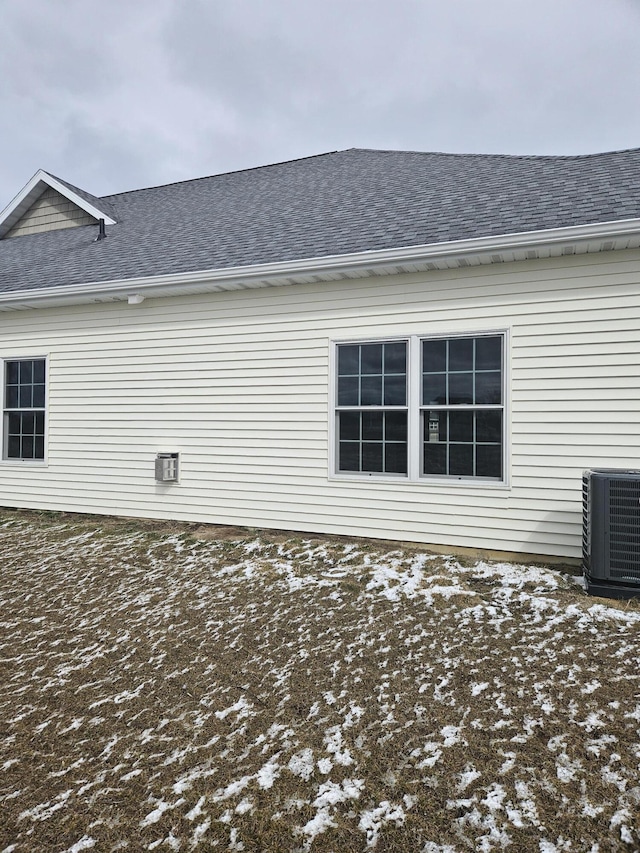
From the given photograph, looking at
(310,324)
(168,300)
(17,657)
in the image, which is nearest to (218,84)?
(168,300)

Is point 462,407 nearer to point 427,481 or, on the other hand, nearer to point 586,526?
point 427,481

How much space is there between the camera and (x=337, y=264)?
5797mm

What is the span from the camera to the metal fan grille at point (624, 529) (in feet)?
13.5

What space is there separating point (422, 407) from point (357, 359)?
0.98 metres

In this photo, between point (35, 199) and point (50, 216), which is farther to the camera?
point (35, 199)

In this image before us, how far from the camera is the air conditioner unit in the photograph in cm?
413

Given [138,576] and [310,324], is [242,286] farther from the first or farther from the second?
[138,576]

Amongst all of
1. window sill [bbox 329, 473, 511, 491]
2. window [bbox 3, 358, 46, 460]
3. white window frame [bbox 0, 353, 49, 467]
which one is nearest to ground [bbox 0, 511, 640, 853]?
window sill [bbox 329, 473, 511, 491]

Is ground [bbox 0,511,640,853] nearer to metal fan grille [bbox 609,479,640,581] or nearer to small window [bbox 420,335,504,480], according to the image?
metal fan grille [bbox 609,479,640,581]

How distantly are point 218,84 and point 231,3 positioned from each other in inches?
233

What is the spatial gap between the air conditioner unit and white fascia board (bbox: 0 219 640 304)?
2.24 m

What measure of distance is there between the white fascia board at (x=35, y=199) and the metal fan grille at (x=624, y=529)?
9527mm

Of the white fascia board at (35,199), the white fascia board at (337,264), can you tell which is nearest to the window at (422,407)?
the white fascia board at (337,264)

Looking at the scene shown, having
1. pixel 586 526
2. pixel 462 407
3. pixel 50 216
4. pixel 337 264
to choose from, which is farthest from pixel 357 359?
pixel 50 216
